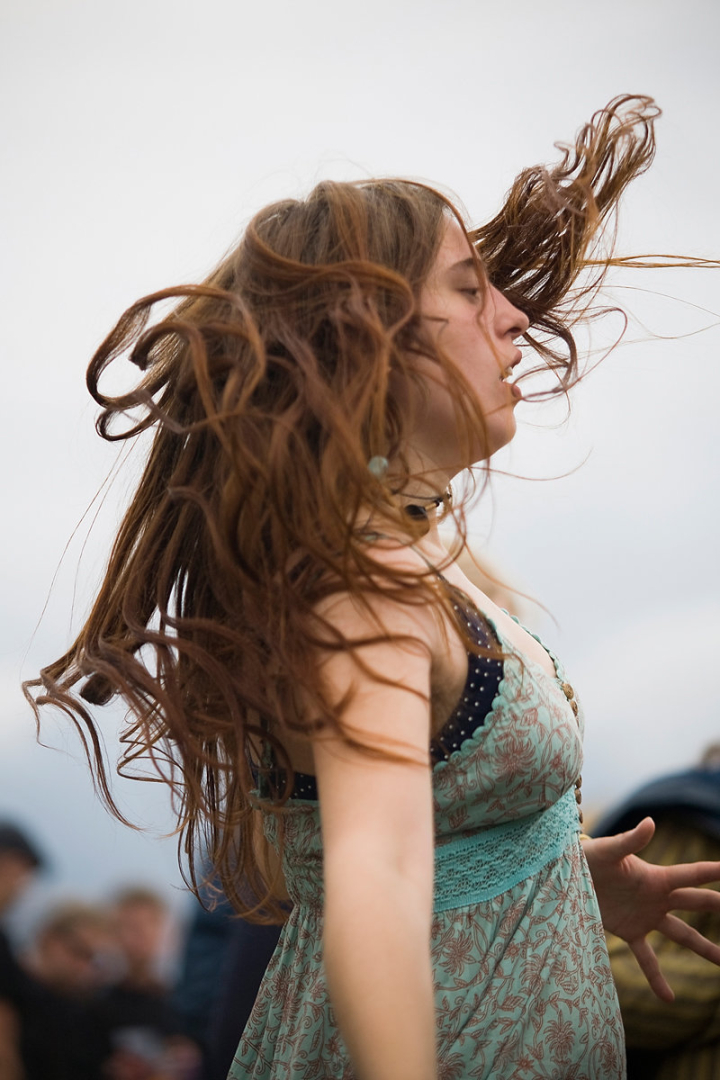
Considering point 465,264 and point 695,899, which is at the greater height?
point 465,264

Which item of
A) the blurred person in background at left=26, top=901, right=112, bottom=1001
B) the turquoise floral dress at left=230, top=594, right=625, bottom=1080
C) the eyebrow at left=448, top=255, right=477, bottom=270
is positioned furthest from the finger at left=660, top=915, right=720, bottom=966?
the blurred person in background at left=26, top=901, right=112, bottom=1001

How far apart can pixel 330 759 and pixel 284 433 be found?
264mm

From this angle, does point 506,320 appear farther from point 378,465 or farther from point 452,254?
point 378,465

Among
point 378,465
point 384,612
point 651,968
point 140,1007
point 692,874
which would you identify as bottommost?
point 140,1007

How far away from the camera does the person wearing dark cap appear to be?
191 cm

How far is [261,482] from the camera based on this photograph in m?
0.83

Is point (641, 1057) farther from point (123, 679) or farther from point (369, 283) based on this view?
point (369, 283)

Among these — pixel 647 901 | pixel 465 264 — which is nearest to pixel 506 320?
pixel 465 264

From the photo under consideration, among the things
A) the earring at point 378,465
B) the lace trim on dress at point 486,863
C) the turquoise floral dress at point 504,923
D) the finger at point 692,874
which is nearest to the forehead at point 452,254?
the earring at point 378,465

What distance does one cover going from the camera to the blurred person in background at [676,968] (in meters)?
1.18

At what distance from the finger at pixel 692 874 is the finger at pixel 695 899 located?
0.06 ft

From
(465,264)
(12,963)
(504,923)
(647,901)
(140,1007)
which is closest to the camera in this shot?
(504,923)

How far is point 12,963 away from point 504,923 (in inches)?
55.0

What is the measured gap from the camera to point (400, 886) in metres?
0.66
